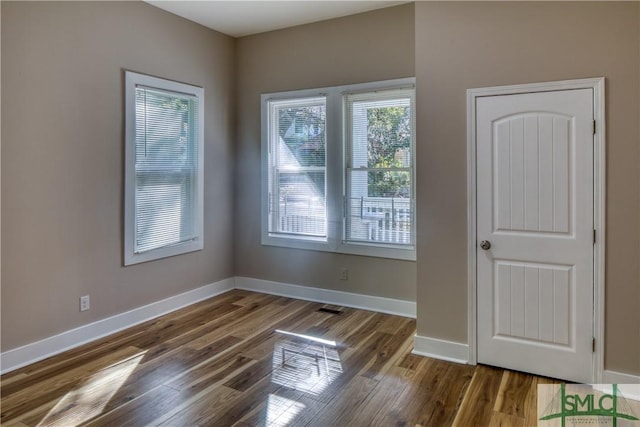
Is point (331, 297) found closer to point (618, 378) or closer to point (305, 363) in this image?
point (305, 363)

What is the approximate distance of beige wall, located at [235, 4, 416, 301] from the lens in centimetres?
402

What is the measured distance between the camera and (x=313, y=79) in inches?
174

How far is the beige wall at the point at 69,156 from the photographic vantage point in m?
2.93

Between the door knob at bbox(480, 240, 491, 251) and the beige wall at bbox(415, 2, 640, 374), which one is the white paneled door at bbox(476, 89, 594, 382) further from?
the beige wall at bbox(415, 2, 640, 374)

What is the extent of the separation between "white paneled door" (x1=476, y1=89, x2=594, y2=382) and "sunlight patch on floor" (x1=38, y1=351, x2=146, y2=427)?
252 cm

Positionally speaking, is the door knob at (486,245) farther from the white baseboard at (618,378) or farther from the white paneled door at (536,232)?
the white baseboard at (618,378)

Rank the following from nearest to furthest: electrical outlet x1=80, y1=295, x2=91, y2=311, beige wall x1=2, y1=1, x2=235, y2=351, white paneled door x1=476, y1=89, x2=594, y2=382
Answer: white paneled door x1=476, y1=89, x2=594, y2=382
beige wall x1=2, y1=1, x2=235, y2=351
electrical outlet x1=80, y1=295, x2=91, y2=311

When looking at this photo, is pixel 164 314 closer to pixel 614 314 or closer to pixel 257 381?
pixel 257 381

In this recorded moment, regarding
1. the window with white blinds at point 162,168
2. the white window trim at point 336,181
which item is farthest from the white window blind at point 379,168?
the window with white blinds at point 162,168

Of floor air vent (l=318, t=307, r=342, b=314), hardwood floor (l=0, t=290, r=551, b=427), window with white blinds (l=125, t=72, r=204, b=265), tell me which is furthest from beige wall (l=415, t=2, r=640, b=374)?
window with white blinds (l=125, t=72, r=204, b=265)

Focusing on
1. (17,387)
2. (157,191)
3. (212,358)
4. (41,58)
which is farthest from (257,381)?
(41,58)

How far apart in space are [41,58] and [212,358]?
2.56 metres

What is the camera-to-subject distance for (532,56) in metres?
2.75

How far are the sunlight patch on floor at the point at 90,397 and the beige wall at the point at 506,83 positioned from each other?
2189 millimetres
